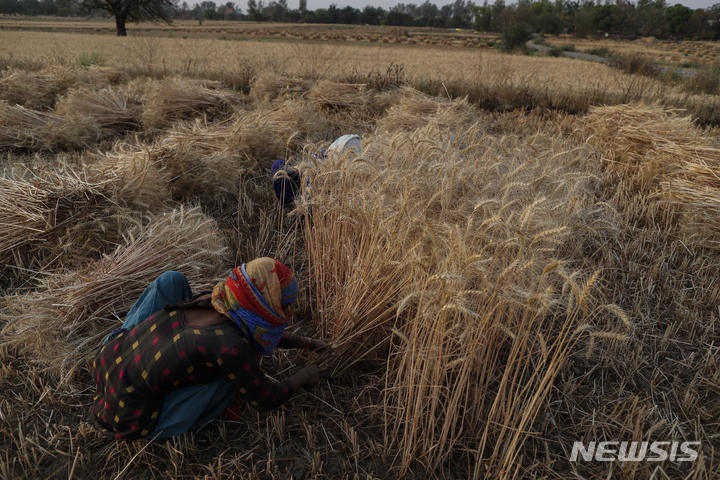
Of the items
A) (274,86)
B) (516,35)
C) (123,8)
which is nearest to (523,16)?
(516,35)

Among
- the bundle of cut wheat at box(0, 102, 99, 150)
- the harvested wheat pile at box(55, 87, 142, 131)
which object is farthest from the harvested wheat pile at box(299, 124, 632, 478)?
the harvested wheat pile at box(55, 87, 142, 131)

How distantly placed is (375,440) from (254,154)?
348cm

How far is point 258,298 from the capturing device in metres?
1.51

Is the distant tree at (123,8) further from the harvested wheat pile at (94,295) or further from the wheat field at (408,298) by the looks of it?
the harvested wheat pile at (94,295)

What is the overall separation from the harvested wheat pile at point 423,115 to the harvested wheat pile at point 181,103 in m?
2.37

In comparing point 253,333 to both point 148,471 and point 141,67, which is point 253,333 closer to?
point 148,471

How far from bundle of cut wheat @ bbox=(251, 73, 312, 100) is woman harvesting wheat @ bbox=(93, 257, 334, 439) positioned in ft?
20.0

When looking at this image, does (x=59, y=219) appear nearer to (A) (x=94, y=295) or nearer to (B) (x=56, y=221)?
(B) (x=56, y=221)

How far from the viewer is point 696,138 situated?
3902 millimetres

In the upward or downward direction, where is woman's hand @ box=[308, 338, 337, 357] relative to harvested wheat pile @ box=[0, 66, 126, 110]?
downward

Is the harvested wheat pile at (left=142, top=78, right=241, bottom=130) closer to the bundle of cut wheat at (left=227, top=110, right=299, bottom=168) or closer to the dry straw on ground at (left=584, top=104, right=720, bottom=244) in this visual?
the bundle of cut wheat at (left=227, top=110, right=299, bottom=168)

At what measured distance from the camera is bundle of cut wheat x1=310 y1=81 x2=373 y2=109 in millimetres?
6543

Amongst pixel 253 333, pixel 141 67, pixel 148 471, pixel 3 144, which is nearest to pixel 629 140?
pixel 253 333

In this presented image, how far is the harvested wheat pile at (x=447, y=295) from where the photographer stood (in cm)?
145
